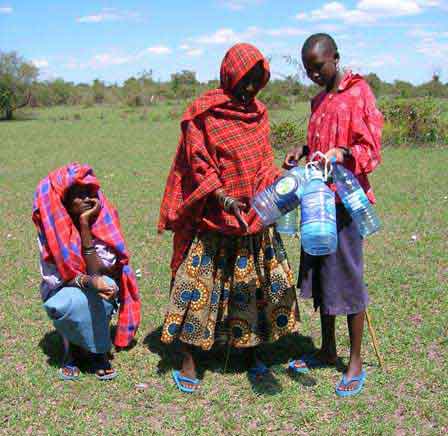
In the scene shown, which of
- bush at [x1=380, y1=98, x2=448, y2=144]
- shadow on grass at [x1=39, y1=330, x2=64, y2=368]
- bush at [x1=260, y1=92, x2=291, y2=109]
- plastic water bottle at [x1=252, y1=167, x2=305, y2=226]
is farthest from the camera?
bush at [x1=260, y1=92, x2=291, y2=109]

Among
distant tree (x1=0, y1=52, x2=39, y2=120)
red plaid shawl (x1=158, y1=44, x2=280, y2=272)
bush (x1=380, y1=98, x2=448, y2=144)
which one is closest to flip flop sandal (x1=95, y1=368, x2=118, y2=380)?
red plaid shawl (x1=158, y1=44, x2=280, y2=272)

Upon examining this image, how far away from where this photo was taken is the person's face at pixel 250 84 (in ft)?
10.1

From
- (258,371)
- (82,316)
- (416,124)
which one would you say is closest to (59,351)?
(82,316)

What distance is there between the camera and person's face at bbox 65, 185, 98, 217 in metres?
3.40

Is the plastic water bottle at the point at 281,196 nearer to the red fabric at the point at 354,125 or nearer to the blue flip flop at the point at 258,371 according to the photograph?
the red fabric at the point at 354,125

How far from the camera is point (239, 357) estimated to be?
396 centimetres

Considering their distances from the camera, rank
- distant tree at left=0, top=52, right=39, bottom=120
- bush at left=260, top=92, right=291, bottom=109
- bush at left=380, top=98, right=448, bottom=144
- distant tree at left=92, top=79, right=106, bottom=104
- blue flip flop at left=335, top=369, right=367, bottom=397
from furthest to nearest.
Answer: distant tree at left=92, top=79, right=106, bottom=104 < distant tree at left=0, top=52, right=39, bottom=120 < bush at left=260, top=92, right=291, bottom=109 < bush at left=380, top=98, right=448, bottom=144 < blue flip flop at left=335, top=369, right=367, bottom=397

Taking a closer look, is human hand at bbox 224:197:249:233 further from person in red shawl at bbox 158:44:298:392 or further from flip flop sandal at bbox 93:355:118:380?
flip flop sandal at bbox 93:355:118:380

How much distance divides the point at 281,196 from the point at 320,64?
2.47 feet

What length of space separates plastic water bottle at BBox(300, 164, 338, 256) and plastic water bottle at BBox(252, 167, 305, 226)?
2.3 inches

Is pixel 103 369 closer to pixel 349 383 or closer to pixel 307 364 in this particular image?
pixel 307 364

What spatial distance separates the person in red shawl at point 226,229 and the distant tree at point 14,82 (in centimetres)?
3146

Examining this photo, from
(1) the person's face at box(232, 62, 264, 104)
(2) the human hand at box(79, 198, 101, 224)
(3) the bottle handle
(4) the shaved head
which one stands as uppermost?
(4) the shaved head

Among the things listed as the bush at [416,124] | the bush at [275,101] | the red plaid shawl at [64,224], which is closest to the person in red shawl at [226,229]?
the red plaid shawl at [64,224]
